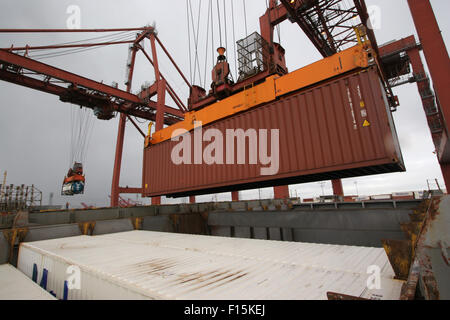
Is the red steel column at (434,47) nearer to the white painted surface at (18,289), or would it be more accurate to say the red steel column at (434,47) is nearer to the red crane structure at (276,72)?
the red crane structure at (276,72)

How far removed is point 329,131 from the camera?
5621 mm

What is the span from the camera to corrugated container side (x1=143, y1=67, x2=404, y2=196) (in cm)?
504

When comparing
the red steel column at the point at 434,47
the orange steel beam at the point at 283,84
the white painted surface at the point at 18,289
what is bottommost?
the white painted surface at the point at 18,289

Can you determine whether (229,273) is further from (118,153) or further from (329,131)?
(118,153)

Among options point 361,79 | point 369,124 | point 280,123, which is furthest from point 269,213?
point 361,79

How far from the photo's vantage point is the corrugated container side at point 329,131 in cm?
504

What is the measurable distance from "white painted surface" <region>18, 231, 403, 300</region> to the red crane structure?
17.7 ft

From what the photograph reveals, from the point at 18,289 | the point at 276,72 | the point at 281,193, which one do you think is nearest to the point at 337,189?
the point at 281,193

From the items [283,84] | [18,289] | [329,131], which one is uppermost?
[283,84]

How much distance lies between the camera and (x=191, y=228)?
1015cm

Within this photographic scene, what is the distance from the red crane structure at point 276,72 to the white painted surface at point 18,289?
657cm
